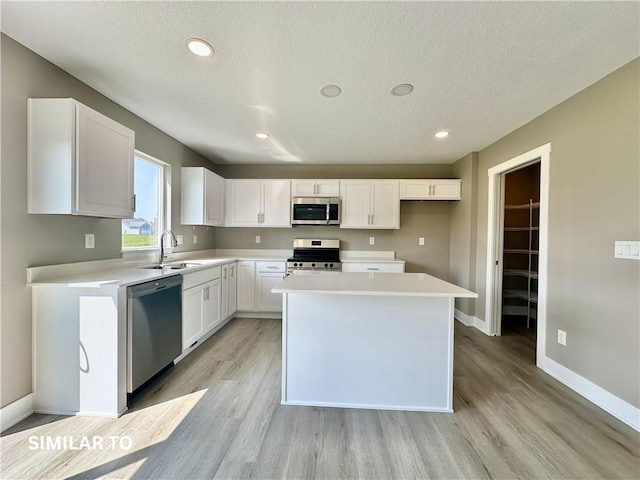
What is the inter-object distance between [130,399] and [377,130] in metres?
3.33

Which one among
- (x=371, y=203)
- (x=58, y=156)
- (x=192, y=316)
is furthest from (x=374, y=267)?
(x=58, y=156)

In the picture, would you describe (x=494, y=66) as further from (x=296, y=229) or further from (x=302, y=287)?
(x=296, y=229)

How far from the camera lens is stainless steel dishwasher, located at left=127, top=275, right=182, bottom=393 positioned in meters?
1.93

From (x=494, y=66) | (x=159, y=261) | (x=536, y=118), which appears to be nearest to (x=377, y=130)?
(x=494, y=66)

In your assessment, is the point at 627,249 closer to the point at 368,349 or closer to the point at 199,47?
the point at 368,349

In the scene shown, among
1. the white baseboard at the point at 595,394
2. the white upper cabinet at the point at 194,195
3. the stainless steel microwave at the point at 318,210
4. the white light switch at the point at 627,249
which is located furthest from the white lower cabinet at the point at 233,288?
the white light switch at the point at 627,249

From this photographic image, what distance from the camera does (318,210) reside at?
13.6ft

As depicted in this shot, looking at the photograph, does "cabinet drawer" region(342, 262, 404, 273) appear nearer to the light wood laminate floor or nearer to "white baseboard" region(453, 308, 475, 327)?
"white baseboard" region(453, 308, 475, 327)

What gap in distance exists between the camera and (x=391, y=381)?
6.40 feet

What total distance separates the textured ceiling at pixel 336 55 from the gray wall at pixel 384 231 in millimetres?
1616

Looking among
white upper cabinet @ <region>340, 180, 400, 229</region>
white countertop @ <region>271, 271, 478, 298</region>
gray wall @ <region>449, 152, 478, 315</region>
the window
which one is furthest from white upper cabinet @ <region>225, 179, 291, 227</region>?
gray wall @ <region>449, 152, 478, 315</region>

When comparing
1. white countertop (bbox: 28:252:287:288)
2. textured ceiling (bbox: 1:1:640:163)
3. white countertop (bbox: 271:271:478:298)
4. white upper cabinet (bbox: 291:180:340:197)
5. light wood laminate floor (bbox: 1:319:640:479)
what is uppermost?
textured ceiling (bbox: 1:1:640:163)

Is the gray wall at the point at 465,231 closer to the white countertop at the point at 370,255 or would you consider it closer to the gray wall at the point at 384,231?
the gray wall at the point at 384,231

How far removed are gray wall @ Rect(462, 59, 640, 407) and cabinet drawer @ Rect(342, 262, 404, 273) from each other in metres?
1.75
